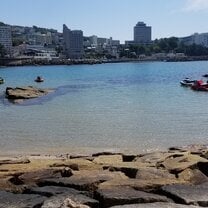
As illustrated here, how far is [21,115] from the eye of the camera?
33531 mm

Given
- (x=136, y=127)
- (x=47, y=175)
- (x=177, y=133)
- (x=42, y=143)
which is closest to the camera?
(x=47, y=175)

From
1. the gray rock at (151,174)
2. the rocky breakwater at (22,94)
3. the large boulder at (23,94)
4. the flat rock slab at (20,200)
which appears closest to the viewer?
the flat rock slab at (20,200)

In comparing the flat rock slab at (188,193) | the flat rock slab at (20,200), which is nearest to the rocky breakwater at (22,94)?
the flat rock slab at (20,200)

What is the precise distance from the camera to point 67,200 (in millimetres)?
7156

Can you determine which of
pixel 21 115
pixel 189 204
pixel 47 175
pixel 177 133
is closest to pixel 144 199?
pixel 189 204

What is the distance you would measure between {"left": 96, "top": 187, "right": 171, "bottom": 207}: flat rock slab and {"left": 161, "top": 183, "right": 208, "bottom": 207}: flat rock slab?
186mm

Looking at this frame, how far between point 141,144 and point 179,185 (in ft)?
39.2

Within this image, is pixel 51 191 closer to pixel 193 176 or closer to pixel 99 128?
pixel 193 176

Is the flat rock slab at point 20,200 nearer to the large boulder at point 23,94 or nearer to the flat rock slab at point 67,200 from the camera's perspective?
the flat rock slab at point 67,200

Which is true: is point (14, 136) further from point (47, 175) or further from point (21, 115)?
point (47, 175)

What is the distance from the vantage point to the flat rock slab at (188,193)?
291 inches

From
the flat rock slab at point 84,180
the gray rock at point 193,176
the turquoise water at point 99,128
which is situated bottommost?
the turquoise water at point 99,128

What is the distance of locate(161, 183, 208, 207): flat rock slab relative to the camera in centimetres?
738

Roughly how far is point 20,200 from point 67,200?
82cm
